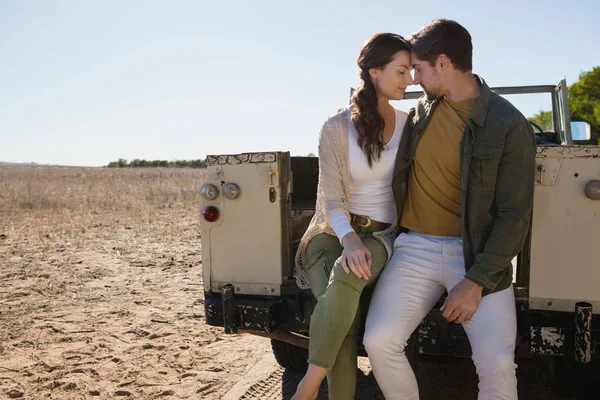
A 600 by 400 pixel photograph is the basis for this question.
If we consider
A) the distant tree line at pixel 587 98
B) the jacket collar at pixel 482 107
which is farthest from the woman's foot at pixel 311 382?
the distant tree line at pixel 587 98

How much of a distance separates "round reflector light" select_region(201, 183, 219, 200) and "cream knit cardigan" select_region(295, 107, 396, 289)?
613 mm

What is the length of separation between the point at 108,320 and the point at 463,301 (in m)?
3.68

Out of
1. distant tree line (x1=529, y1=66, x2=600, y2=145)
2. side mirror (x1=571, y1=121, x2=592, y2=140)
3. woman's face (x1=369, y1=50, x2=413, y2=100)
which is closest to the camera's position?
woman's face (x1=369, y1=50, x2=413, y2=100)

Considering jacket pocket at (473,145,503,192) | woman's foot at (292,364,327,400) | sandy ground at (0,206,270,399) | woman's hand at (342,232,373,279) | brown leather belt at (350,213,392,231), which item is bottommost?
sandy ground at (0,206,270,399)

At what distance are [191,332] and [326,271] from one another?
8.23 feet

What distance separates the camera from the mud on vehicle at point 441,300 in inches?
98.5

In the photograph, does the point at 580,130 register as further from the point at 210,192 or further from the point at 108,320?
the point at 108,320

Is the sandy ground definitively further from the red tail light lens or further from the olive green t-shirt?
the olive green t-shirt

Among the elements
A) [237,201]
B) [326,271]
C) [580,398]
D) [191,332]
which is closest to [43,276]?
[191,332]

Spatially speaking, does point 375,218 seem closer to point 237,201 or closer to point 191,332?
point 237,201

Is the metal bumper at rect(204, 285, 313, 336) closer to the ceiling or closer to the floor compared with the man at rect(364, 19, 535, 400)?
closer to the floor

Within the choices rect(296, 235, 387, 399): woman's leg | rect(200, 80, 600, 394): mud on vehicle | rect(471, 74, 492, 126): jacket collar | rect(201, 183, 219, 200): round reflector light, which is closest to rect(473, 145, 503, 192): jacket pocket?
rect(471, 74, 492, 126): jacket collar

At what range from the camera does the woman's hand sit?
237 cm

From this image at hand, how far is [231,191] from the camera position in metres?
3.03
